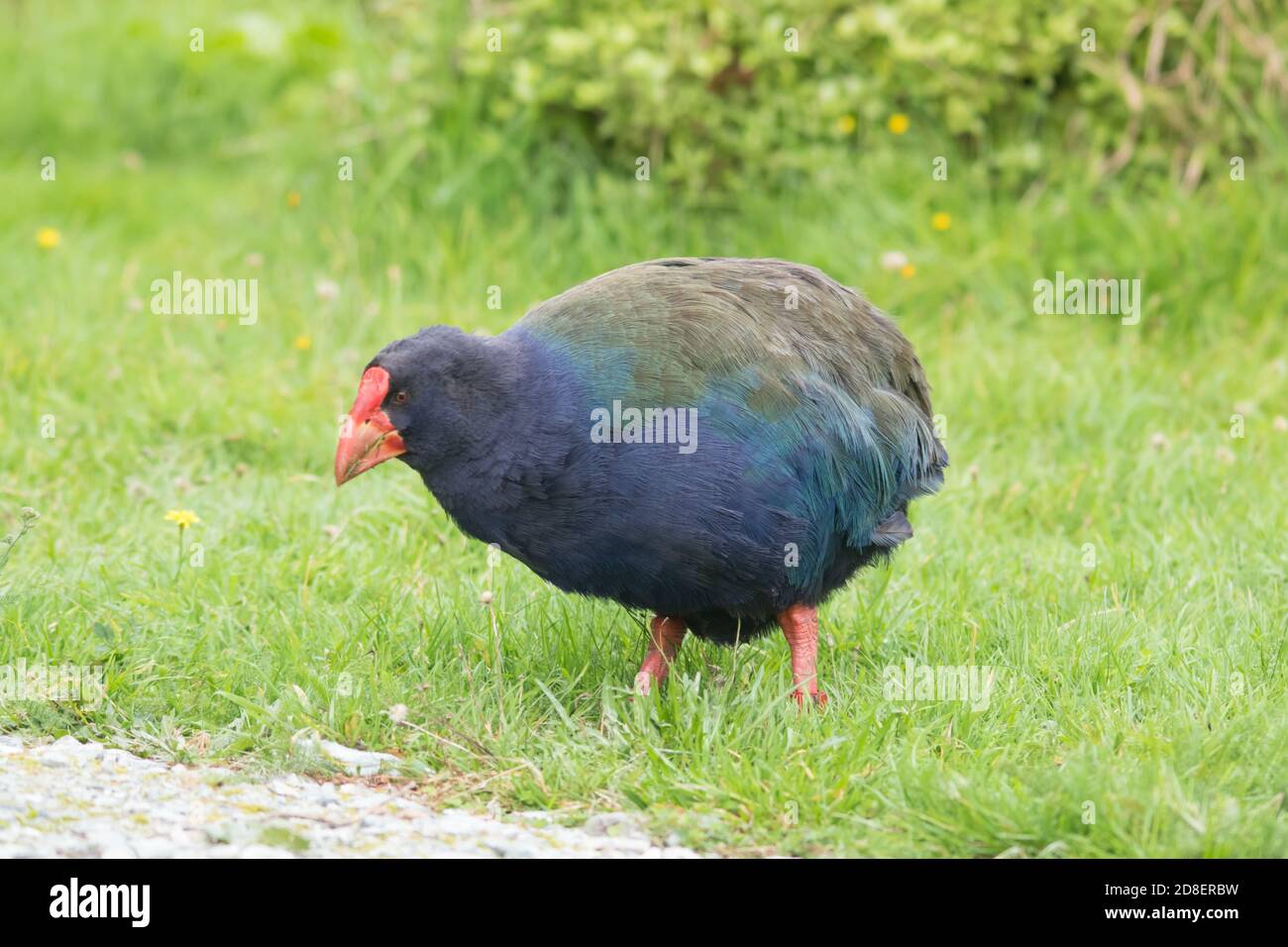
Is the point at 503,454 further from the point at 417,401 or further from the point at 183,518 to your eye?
the point at 183,518

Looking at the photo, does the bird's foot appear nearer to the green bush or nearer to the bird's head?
the bird's head

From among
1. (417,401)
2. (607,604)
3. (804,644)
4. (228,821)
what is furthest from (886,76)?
(228,821)

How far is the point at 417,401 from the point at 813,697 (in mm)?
1158

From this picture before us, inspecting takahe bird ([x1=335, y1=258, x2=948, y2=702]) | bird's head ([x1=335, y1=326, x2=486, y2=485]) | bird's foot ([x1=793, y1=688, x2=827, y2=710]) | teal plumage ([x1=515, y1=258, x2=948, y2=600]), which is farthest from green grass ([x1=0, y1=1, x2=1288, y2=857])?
bird's head ([x1=335, y1=326, x2=486, y2=485])

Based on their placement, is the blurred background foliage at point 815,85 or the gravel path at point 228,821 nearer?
the gravel path at point 228,821

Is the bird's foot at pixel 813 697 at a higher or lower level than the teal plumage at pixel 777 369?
lower

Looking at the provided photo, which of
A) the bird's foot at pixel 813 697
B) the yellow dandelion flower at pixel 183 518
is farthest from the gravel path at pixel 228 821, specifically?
the yellow dandelion flower at pixel 183 518

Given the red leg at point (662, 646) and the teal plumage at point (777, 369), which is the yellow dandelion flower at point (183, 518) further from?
the red leg at point (662, 646)

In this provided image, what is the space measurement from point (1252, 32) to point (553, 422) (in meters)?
4.37

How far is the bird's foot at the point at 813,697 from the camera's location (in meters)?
3.90

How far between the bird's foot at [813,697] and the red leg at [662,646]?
307mm

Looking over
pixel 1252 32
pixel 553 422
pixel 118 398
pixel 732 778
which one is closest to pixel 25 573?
pixel 118 398

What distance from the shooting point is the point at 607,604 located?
4273mm
